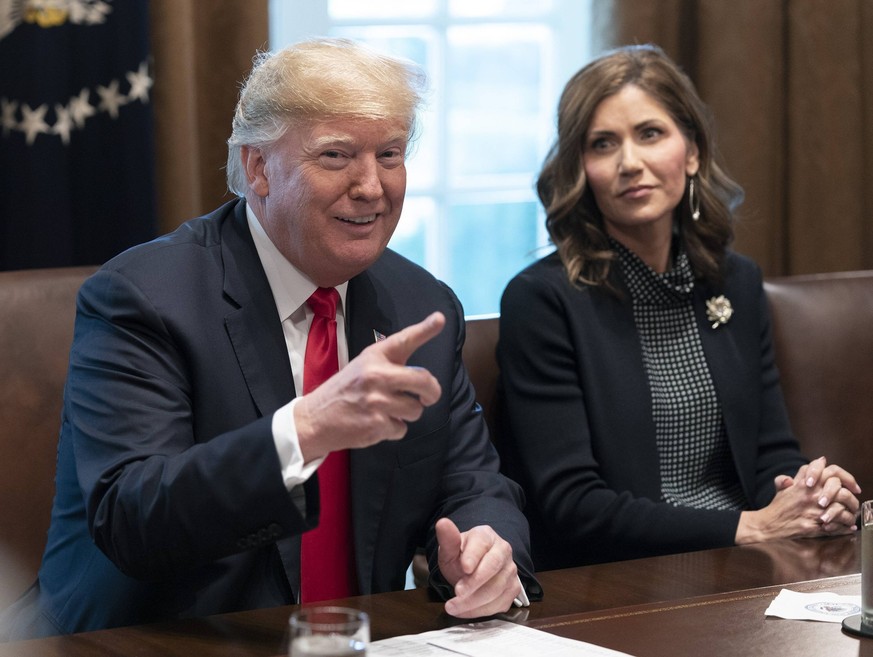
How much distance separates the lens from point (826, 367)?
110 inches

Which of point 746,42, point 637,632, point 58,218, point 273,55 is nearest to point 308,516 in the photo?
point 637,632

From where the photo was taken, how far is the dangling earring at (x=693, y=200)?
2682 mm

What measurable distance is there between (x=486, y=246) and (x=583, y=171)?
888 mm

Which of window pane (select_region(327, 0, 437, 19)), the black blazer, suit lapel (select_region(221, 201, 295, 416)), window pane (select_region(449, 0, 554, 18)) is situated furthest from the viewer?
window pane (select_region(449, 0, 554, 18))

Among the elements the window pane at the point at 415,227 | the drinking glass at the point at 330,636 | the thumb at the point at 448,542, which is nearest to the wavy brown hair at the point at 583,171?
the window pane at the point at 415,227

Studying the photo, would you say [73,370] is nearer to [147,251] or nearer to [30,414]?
[147,251]

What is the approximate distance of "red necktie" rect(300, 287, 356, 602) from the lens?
1.81 metres

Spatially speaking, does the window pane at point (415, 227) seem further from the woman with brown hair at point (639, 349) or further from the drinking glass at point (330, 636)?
the drinking glass at point (330, 636)

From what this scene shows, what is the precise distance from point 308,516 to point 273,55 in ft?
2.57

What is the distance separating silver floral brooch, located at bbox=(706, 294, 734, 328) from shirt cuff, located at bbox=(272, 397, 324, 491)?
4.64 feet

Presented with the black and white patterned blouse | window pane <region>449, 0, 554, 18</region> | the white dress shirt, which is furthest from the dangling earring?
the white dress shirt

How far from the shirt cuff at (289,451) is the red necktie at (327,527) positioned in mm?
392

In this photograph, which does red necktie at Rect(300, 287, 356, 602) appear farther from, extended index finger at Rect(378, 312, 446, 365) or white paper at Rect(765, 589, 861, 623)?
white paper at Rect(765, 589, 861, 623)

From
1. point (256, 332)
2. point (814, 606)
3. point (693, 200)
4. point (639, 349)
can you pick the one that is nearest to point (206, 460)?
point (256, 332)
